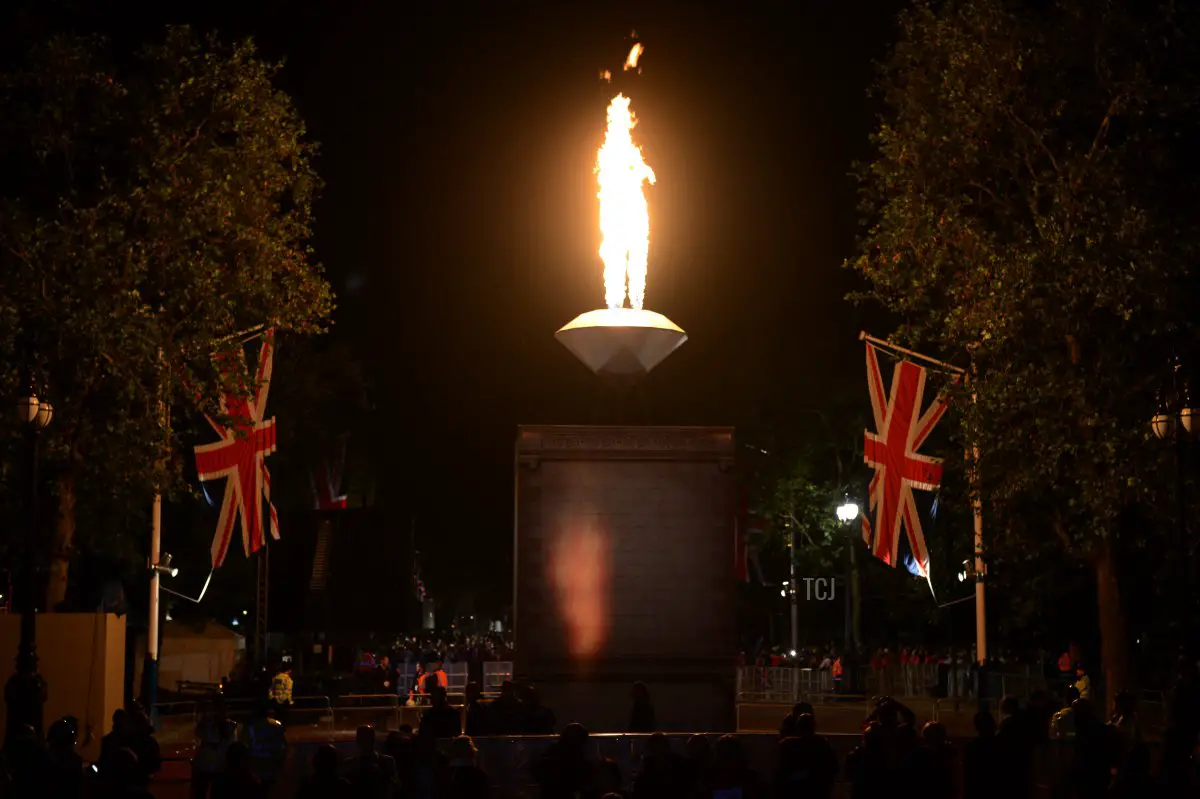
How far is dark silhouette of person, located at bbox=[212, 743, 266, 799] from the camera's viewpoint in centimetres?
1102

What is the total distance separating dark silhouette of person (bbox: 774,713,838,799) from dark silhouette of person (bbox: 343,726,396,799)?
2964 mm


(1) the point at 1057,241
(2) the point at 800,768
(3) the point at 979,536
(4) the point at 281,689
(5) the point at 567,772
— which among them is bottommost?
(4) the point at 281,689

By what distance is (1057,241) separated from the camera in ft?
88.4

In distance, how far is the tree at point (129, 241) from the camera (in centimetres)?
2827

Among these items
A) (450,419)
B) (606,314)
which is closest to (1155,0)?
(606,314)

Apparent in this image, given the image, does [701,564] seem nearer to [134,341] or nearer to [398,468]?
[134,341]

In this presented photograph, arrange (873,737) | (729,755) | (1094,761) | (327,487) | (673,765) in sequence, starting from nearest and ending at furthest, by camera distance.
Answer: (673,765)
(729,755)
(873,737)
(1094,761)
(327,487)

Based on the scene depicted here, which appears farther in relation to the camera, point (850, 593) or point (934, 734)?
point (850, 593)

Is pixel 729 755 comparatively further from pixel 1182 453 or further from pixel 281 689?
pixel 281 689

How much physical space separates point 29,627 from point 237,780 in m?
13.5

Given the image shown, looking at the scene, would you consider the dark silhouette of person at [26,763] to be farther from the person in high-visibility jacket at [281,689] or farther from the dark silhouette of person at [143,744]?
the person in high-visibility jacket at [281,689]

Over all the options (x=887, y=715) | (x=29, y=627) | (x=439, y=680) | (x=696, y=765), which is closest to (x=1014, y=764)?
(x=887, y=715)

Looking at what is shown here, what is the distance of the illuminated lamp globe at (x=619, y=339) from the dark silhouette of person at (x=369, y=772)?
12310 millimetres

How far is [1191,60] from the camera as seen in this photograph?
2723 centimetres
